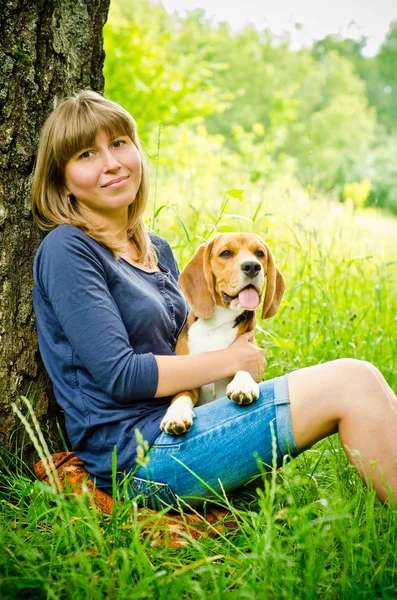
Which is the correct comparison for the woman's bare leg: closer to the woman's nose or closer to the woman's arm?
the woman's arm

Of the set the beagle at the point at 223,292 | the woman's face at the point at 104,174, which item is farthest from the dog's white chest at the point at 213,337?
the woman's face at the point at 104,174

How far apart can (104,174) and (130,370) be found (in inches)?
36.3

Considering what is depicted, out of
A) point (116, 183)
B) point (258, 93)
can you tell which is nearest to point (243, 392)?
point (116, 183)

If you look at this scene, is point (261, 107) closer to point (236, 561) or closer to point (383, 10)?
point (383, 10)

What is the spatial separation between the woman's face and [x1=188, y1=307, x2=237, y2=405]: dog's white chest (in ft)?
2.27

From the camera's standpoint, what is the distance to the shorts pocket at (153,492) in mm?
2408

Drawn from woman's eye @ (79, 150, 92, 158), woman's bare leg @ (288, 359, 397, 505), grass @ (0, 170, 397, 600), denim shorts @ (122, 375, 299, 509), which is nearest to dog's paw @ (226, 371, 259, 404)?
denim shorts @ (122, 375, 299, 509)

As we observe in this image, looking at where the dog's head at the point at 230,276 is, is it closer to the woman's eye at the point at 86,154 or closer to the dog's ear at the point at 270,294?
the dog's ear at the point at 270,294

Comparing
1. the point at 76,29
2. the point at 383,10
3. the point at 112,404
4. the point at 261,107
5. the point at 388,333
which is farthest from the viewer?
the point at 261,107

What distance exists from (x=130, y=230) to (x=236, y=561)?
1.70 meters

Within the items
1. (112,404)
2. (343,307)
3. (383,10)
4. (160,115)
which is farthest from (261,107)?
(112,404)

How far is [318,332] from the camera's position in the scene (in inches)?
166

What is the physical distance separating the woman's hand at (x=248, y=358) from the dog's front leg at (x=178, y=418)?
0.32 meters

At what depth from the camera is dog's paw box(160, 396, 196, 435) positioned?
238cm
